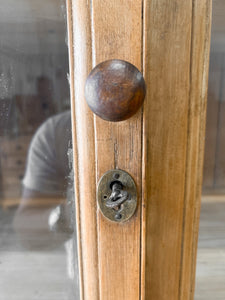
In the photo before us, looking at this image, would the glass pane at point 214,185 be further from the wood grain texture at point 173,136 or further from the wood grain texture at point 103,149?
the wood grain texture at point 103,149

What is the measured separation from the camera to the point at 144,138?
245mm

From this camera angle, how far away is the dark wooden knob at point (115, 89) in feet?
0.67

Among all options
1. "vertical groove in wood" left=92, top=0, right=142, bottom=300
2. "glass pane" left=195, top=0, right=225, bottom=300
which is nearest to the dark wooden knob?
"vertical groove in wood" left=92, top=0, right=142, bottom=300

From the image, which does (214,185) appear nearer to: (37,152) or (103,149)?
(103,149)

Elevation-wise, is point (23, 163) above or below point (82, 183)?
below

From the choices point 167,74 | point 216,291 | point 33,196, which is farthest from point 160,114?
point 33,196

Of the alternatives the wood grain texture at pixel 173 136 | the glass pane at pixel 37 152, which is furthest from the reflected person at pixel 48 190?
the wood grain texture at pixel 173 136

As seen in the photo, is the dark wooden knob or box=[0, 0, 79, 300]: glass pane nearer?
the dark wooden knob

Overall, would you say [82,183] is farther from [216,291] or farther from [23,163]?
[23,163]

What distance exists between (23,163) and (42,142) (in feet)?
0.49

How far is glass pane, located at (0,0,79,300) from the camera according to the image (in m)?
0.32

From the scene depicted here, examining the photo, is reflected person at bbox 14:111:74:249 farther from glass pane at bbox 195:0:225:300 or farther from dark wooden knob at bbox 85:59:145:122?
glass pane at bbox 195:0:225:300

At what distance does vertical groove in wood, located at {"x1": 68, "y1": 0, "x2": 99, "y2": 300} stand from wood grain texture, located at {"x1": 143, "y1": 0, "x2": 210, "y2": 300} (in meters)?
0.06

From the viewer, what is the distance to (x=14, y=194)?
0.60m
